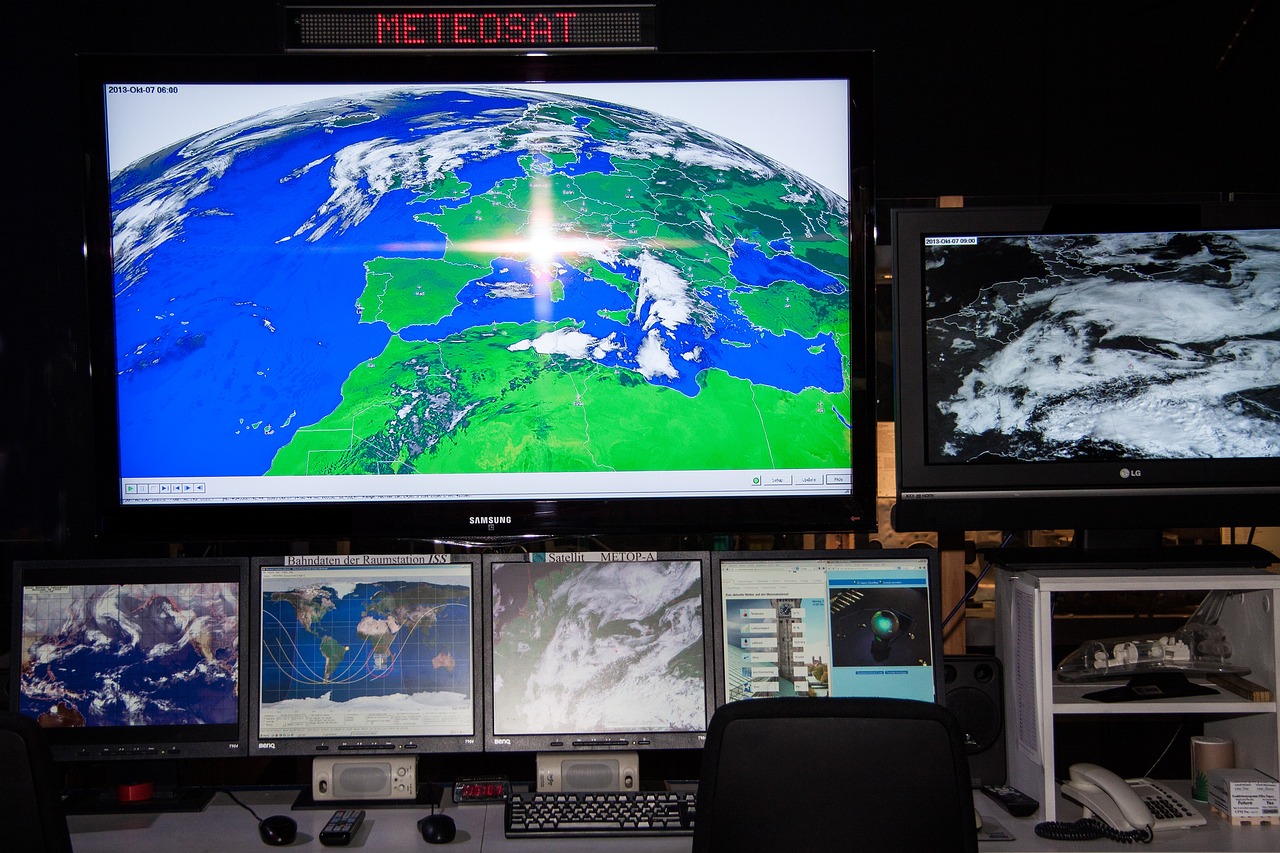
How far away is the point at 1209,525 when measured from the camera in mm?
1931

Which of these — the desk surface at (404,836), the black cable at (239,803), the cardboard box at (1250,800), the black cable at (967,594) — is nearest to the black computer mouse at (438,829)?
the desk surface at (404,836)

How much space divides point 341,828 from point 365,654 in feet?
1.14

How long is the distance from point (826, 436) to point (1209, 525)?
0.83 metres

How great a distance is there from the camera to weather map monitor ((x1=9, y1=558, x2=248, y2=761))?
187 cm

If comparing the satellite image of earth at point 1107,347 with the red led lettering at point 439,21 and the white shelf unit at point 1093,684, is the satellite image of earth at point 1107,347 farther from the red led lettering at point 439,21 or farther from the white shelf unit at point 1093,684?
the red led lettering at point 439,21

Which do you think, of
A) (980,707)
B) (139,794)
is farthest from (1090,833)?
(139,794)

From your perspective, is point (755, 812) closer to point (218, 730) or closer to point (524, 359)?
point (524, 359)

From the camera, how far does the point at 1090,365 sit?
76.2 inches

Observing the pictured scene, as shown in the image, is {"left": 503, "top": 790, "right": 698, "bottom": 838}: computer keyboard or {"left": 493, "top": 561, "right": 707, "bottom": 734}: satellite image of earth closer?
{"left": 503, "top": 790, "right": 698, "bottom": 838}: computer keyboard

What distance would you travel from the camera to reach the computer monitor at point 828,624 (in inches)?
75.1

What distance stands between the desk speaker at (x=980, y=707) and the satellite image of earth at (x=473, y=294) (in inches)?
21.2

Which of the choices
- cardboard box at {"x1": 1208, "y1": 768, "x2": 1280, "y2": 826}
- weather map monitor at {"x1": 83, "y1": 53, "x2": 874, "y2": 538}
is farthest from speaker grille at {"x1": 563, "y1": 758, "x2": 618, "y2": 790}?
cardboard box at {"x1": 1208, "y1": 768, "x2": 1280, "y2": 826}

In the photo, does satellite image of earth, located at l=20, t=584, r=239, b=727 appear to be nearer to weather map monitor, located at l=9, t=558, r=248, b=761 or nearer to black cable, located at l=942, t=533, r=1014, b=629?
weather map monitor, located at l=9, t=558, r=248, b=761

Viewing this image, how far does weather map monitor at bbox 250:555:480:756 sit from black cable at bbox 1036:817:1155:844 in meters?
1.14
